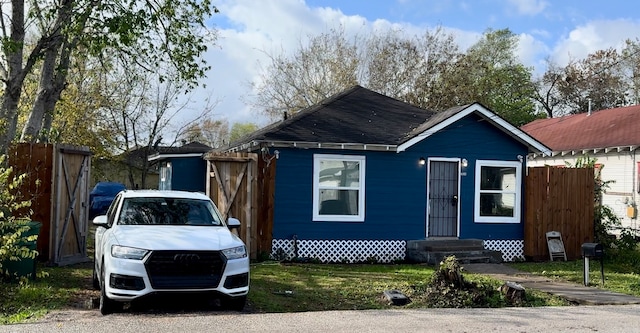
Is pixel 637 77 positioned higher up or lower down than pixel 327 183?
higher up

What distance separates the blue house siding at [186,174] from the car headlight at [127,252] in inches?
451

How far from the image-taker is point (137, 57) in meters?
14.2

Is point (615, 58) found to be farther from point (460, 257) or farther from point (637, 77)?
point (460, 257)

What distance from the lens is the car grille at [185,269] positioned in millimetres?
7375

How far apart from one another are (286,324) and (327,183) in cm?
747

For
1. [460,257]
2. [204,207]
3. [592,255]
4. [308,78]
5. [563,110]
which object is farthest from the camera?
[563,110]

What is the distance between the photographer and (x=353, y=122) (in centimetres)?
1569

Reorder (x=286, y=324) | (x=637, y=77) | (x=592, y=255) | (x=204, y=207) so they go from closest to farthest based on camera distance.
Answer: (x=286, y=324) → (x=204, y=207) → (x=592, y=255) → (x=637, y=77)

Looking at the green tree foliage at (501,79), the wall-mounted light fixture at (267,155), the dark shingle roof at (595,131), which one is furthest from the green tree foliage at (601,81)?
the wall-mounted light fixture at (267,155)

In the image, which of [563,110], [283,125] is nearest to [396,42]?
[563,110]

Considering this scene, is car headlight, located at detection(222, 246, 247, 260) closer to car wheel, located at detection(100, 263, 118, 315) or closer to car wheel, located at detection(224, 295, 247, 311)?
car wheel, located at detection(224, 295, 247, 311)

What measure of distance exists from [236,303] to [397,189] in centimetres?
751

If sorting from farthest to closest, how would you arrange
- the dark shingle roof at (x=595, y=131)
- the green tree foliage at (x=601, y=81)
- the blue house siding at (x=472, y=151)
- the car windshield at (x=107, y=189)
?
the green tree foliage at (x=601, y=81), the car windshield at (x=107, y=189), the dark shingle roof at (x=595, y=131), the blue house siding at (x=472, y=151)

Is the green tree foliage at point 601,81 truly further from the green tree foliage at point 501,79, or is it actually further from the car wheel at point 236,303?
the car wheel at point 236,303
